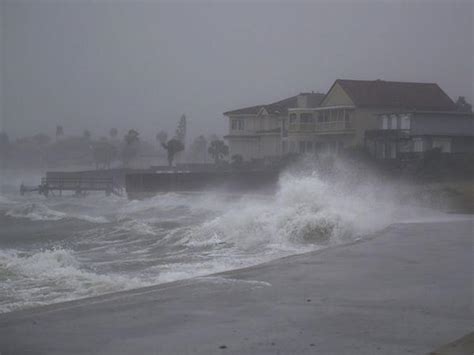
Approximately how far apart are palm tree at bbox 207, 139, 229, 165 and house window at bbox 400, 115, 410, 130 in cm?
3045

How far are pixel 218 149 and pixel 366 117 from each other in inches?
1047

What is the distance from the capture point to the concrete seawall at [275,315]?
249 inches

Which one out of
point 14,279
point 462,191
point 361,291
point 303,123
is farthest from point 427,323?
point 303,123

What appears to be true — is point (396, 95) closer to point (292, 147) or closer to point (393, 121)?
point (393, 121)

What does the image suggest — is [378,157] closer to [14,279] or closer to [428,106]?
[428,106]

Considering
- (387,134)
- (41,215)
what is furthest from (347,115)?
(41,215)

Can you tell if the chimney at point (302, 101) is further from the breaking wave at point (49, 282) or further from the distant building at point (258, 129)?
the breaking wave at point (49, 282)

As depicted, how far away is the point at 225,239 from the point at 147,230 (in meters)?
5.16

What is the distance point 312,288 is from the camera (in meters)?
9.20

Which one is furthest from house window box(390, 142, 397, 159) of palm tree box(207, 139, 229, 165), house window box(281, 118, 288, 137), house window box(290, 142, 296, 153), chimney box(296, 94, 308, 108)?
palm tree box(207, 139, 229, 165)

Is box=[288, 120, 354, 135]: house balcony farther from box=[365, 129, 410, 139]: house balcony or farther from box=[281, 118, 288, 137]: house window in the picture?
box=[365, 129, 410, 139]: house balcony

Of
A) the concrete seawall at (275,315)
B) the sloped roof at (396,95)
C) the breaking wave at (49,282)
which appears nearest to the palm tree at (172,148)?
the sloped roof at (396,95)

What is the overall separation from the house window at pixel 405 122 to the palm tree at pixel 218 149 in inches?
1199

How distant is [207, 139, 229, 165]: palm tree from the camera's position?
74625 mm
